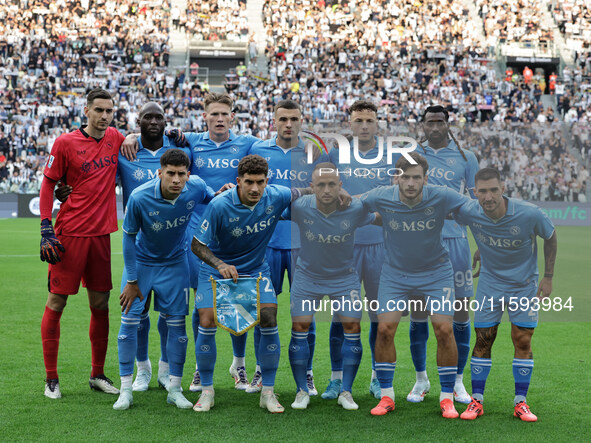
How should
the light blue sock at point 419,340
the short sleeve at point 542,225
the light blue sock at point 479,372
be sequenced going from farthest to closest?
the light blue sock at point 419,340 < the light blue sock at point 479,372 < the short sleeve at point 542,225

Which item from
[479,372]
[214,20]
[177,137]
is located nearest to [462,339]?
[479,372]

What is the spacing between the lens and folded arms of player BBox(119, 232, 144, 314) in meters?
5.29

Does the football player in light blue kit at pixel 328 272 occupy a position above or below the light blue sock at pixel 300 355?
above

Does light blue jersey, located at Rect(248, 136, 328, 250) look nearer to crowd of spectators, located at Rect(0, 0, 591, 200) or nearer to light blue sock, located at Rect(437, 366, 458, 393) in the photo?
light blue sock, located at Rect(437, 366, 458, 393)

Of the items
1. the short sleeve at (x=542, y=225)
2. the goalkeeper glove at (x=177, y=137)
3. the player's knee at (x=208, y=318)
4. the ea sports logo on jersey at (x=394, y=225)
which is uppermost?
the goalkeeper glove at (x=177, y=137)

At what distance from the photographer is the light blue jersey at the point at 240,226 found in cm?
517

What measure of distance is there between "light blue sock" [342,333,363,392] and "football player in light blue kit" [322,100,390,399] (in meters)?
0.29

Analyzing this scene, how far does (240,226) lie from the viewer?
521 cm

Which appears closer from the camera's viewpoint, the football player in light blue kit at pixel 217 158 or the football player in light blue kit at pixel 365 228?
the football player in light blue kit at pixel 365 228

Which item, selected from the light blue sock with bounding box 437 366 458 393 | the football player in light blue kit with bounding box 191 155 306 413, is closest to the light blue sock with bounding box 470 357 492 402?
the light blue sock with bounding box 437 366 458 393

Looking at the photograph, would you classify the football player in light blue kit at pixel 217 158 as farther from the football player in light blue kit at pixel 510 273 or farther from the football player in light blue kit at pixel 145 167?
the football player in light blue kit at pixel 510 273

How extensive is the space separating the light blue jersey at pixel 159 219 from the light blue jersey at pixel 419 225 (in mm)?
1442

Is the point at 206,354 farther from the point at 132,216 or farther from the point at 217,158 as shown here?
the point at 217,158

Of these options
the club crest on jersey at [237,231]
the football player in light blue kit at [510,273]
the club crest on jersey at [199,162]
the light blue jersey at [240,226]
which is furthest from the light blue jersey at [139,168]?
the football player in light blue kit at [510,273]
